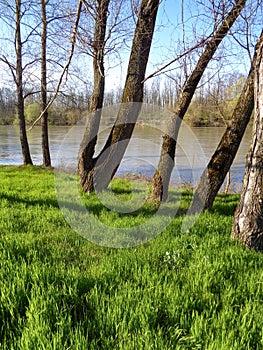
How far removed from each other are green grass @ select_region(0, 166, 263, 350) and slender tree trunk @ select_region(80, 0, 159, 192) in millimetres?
2549

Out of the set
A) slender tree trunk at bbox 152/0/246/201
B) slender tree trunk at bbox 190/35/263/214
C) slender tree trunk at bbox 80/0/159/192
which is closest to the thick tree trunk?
slender tree trunk at bbox 190/35/263/214

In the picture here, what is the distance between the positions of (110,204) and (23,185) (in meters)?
3.21

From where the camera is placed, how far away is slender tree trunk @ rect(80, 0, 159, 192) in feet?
17.5

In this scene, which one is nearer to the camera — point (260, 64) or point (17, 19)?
point (260, 64)

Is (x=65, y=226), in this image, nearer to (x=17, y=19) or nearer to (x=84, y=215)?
(x=84, y=215)

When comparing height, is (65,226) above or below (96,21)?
below

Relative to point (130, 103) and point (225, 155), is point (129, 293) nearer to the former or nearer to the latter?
point (225, 155)

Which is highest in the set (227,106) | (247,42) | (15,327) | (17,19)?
(17,19)

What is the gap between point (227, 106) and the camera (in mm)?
8727

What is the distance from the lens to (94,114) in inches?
256

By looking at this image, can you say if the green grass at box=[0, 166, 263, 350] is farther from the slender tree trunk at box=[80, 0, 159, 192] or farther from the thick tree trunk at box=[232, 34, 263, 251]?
the slender tree trunk at box=[80, 0, 159, 192]

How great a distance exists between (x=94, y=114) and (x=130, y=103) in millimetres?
1089

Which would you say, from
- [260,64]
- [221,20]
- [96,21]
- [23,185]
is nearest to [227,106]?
[221,20]

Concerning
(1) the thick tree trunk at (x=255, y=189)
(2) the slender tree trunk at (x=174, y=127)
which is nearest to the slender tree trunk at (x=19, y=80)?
(2) the slender tree trunk at (x=174, y=127)
